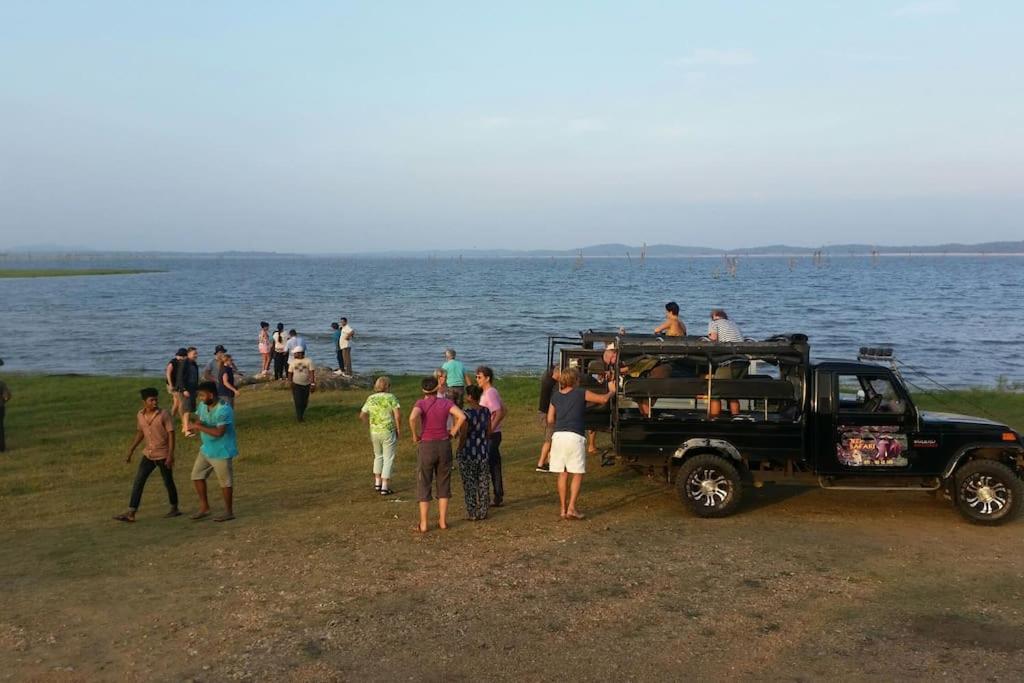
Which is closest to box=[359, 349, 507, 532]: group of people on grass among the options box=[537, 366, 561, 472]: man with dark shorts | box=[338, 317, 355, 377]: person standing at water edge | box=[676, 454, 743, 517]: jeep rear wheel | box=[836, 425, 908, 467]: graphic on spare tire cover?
box=[537, 366, 561, 472]: man with dark shorts

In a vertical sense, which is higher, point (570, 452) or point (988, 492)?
point (570, 452)

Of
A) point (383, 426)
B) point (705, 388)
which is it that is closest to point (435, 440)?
point (383, 426)

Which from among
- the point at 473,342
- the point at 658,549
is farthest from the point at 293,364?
the point at 473,342

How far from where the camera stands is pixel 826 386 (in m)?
9.84

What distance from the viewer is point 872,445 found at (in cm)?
977

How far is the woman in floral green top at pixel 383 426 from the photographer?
10.9 meters

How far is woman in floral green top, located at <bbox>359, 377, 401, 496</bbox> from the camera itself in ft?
35.8

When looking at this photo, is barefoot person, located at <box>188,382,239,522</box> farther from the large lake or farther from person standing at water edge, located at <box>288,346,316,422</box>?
the large lake

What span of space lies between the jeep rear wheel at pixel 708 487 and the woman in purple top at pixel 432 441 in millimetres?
2618

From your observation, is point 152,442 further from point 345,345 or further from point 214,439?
point 345,345

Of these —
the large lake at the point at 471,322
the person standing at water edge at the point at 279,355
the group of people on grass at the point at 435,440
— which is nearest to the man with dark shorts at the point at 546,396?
the group of people on grass at the point at 435,440

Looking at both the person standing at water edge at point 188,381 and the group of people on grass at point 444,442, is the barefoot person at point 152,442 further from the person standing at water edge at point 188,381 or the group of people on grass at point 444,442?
the person standing at water edge at point 188,381

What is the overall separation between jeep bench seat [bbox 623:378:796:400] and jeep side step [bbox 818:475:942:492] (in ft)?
3.36

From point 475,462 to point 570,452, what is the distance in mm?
1063
